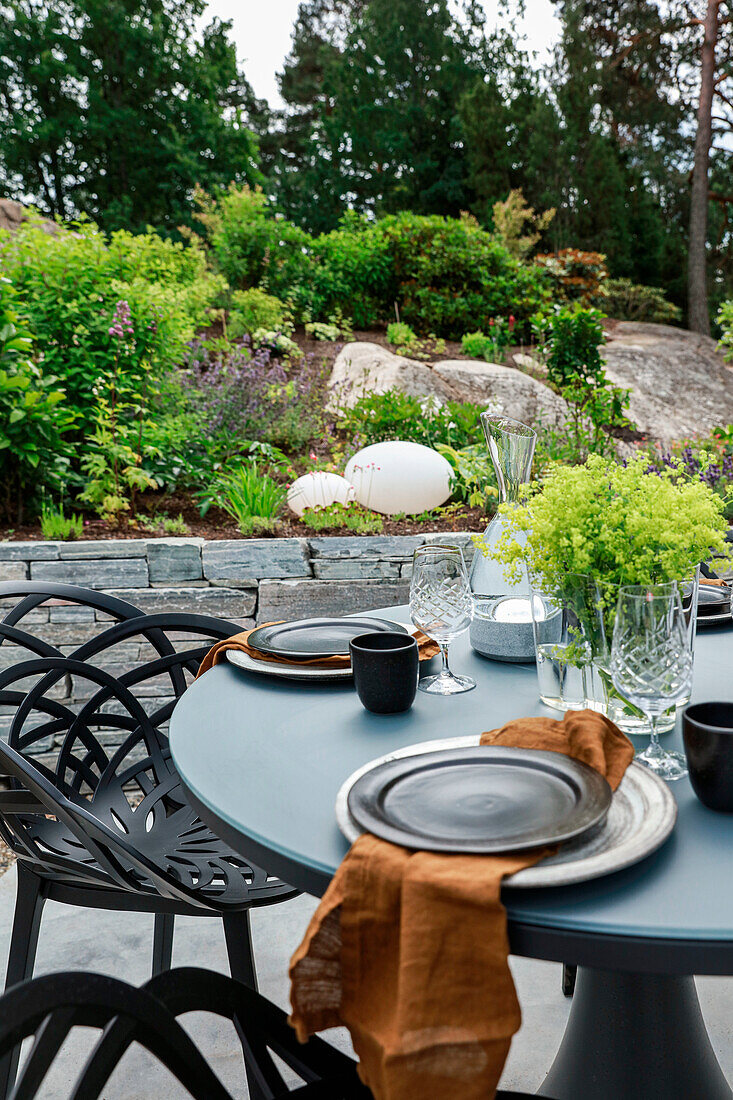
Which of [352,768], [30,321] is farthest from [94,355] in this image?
[352,768]

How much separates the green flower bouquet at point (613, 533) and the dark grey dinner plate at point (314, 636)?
0.39 meters

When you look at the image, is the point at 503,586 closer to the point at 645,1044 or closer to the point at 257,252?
the point at 645,1044

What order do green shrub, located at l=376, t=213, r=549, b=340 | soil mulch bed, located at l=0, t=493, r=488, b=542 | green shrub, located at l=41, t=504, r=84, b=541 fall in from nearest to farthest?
green shrub, located at l=41, t=504, r=84, b=541 → soil mulch bed, located at l=0, t=493, r=488, b=542 → green shrub, located at l=376, t=213, r=549, b=340

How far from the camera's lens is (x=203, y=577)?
299cm

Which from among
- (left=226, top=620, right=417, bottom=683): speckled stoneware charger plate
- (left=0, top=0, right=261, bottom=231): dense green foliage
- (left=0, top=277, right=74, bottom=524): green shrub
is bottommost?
(left=226, top=620, right=417, bottom=683): speckled stoneware charger plate

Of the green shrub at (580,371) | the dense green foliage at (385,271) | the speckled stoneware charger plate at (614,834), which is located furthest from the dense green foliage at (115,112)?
the speckled stoneware charger plate at (614,834)

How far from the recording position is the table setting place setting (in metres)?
0.65

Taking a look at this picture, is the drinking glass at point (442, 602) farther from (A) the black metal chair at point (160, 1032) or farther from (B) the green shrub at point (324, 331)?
(B) the green shrub at point (324, 331)

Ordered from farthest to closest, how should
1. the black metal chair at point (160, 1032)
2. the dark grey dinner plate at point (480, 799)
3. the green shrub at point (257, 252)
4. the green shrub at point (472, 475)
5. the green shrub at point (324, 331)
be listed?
the green shrub at point (257, 252)
the green shrub at point (324, 331)
the green shrub at point (472, 475)
the dark grey dinner plate at point (480, 799)
the black metal chair at point (160, 1032)

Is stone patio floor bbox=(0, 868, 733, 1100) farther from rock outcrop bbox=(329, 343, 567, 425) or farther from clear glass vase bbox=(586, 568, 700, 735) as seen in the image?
rock outcrop bbox=(329, 343, 567, 425)

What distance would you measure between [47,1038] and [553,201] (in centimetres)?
1163

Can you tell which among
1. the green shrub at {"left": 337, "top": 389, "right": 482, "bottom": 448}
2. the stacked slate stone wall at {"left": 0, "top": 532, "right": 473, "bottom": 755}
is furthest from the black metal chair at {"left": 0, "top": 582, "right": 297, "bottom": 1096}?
the green shrub at {"left": 337, "top": 389, "right": 482, "bottom": 448}

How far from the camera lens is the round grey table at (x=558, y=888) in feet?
2.20

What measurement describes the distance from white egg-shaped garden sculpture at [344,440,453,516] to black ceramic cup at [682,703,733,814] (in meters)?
2.87
